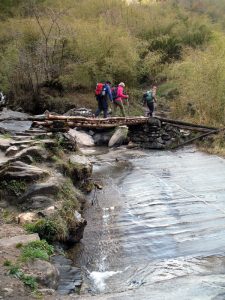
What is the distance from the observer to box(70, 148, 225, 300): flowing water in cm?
674

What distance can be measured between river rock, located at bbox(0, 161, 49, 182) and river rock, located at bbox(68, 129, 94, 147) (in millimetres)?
8164

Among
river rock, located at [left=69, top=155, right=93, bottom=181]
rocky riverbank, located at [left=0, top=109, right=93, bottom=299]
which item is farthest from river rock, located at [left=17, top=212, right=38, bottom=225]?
river rock, located at [left=69, top=155, right=93, bottom=181]

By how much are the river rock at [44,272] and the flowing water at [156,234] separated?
1.50ft

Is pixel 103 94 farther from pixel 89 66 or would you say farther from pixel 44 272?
pixel 44 272

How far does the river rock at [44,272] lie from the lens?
626 cm

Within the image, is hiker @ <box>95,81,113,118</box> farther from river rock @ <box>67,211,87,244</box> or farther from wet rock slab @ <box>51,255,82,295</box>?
wet rock slab @ <box>51,255,82,295</box>

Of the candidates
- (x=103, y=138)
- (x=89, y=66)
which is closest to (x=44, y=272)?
(x=103, y=138)

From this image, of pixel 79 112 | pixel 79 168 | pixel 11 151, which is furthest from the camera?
pixel 79 112

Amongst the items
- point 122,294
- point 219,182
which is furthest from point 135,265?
point 219,182

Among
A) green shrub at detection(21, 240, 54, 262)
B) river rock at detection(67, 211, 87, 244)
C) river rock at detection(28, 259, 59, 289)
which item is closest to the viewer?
river rock at detection(28, 259, 59, 289)

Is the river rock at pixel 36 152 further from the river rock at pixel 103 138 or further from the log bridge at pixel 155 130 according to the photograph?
the river rock at pixel 103 138

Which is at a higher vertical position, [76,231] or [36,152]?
[36,152]

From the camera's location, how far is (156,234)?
913 cm

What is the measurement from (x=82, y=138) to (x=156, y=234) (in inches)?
375
